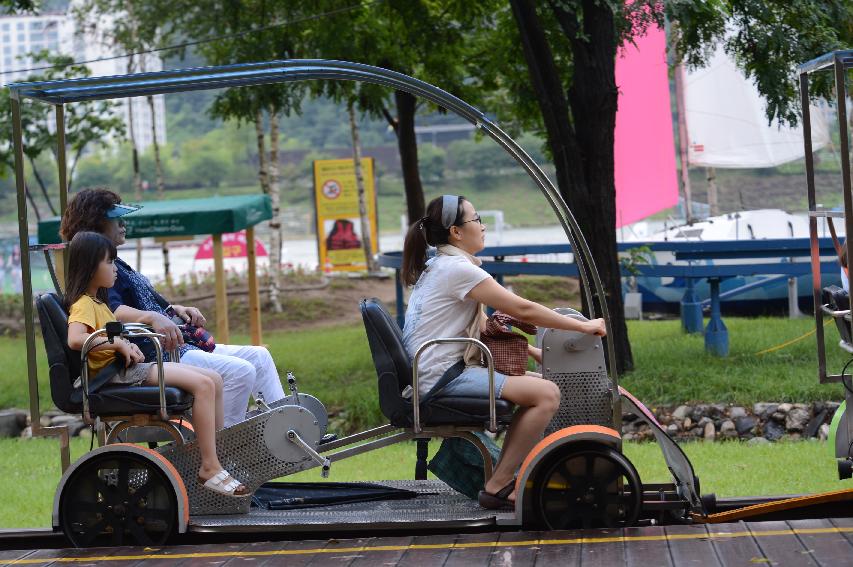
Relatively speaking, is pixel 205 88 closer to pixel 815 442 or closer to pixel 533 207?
pixel 815 442

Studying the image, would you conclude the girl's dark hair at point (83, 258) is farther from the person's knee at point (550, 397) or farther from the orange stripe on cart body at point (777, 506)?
the orange stripe on cart body at point (777, 506)

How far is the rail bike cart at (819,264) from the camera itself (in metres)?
5.75

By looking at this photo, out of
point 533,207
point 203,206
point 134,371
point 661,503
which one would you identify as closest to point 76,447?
point 203,206

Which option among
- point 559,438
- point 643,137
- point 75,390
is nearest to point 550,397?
point 559,438

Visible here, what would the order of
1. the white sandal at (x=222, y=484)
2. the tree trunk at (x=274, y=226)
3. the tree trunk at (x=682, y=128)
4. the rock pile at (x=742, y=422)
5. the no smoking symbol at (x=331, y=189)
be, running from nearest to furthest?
the white sandal at (x=222, y=484)
the rock pile at (x=742, y=422)
the tree trunk at (x=274, y=226)
the tree trunk at (x=682, y=128)
the no smoking symbol at (x=331, y=189)

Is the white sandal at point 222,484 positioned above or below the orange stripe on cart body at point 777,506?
above

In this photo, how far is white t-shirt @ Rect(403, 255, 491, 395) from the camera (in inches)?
240

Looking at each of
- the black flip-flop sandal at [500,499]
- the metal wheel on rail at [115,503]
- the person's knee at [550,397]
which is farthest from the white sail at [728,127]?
the metal wheel on rail at [115,503]

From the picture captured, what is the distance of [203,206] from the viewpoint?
15125 millimetres

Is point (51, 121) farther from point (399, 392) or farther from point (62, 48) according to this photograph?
point (399, 392)

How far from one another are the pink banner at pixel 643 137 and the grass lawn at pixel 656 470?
31.3ft

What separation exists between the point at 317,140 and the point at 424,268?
181 feet

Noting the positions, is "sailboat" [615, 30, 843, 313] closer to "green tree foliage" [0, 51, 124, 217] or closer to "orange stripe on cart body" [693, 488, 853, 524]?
"green tree foliage" [0, 51, 124, 217]

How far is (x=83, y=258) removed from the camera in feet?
20.0
